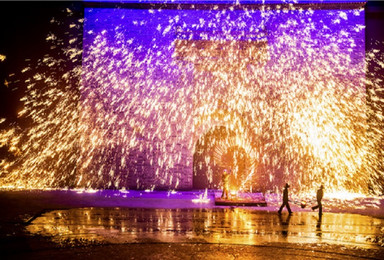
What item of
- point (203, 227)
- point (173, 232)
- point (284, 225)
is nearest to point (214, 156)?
point (284, 225)

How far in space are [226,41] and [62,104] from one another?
8.42m

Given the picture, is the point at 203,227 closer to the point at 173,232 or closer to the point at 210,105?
the point at 173,232

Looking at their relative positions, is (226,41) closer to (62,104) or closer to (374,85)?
(374,85)

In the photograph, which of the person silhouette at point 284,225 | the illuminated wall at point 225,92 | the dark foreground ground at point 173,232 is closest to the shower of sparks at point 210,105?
the illuminated wall at point 225,92

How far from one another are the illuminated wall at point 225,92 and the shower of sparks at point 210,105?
0.05 meters

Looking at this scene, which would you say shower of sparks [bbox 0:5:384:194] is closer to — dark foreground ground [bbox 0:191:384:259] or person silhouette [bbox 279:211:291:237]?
dark foreground ground [bbox 0:191:384:259]

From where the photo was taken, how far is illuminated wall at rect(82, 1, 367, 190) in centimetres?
1473

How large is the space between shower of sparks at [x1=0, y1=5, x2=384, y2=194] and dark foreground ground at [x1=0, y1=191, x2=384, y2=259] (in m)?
→ 3.52

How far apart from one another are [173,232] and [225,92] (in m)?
8.75

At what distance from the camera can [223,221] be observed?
29.4ft

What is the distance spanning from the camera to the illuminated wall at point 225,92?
1473cm

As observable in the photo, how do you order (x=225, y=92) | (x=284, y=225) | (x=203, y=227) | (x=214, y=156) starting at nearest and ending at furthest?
(x=203, y=227), (x=284, y=225), (x=225, y=92), (x=214, y=156)

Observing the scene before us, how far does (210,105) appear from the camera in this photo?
1509 centimetres

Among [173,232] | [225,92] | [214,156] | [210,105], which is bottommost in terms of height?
[173,232]
